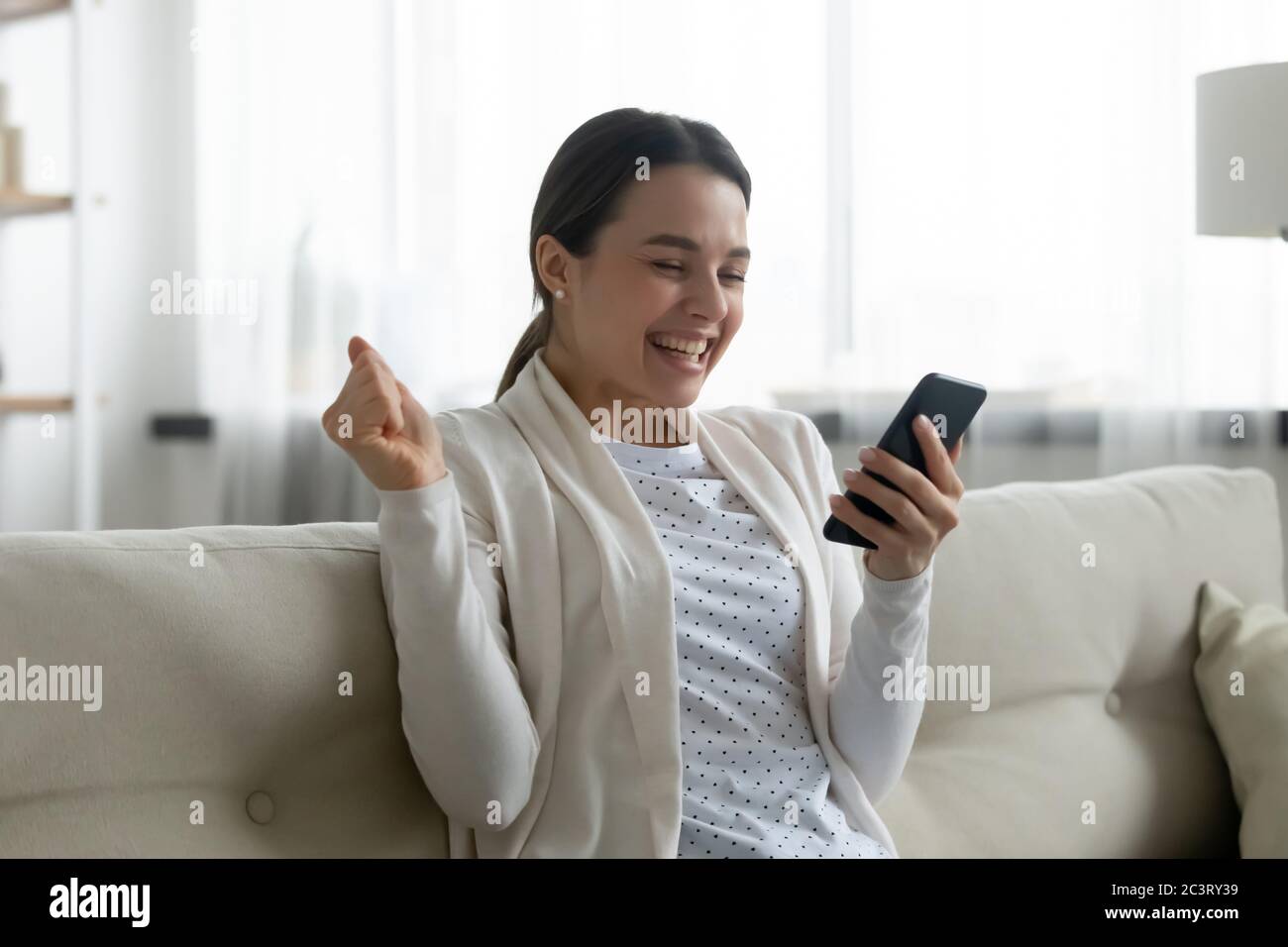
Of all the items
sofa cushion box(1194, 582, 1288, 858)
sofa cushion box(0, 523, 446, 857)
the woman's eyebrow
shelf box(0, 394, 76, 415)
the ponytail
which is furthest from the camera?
shelf box(0, 394, 76, 415)

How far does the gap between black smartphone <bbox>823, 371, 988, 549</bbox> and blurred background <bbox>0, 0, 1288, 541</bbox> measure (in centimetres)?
115

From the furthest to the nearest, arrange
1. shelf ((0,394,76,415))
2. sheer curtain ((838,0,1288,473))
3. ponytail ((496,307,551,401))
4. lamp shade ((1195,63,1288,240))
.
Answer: shelf ((0,394,76,415)), sheer curtain ((838,0,1288,473)), lamp shade ((1195,63,1288,240)), ponytail ((496,307,551,401))

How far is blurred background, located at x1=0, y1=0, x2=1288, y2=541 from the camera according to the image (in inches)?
92.1

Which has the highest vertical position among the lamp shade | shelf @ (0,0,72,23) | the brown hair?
shelf @ (0,0,72,23)

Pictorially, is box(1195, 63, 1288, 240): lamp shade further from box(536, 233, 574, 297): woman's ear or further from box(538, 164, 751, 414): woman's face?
box(536, 233, 574, 297): woman's ear

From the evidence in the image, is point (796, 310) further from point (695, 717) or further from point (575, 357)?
point (695, 717)

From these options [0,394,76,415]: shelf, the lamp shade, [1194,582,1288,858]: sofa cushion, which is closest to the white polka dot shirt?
[1194,582,1288,858]: sofa cushion

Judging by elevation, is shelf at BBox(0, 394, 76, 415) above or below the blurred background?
below

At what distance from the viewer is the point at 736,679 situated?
1.02 m

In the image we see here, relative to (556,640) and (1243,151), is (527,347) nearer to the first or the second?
(556,640)

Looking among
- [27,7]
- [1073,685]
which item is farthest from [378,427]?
[27,7]

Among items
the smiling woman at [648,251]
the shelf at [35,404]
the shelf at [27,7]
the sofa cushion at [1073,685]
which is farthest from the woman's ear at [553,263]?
the shelf at [27,7]

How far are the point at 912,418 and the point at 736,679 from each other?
0.24 m
